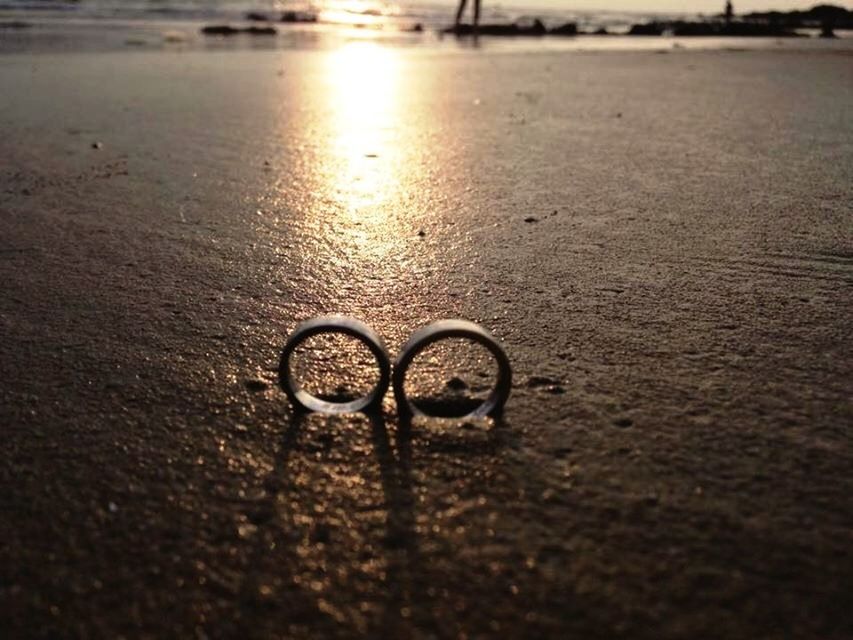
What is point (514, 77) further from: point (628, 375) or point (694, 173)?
point (628, 375)

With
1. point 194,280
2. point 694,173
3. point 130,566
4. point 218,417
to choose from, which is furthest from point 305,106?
point 130,566

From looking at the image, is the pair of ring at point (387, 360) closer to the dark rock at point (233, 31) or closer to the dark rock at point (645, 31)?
the dark rock at point (233, 31)

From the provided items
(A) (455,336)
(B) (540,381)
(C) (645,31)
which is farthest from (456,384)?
(C) (645,31)

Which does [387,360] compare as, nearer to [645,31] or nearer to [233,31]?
[233,31]

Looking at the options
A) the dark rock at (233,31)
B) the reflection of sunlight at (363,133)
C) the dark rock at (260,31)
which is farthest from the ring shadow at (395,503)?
the dark rock at (260,31)

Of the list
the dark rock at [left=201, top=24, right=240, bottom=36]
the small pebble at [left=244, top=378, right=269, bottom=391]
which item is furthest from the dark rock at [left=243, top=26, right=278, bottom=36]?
the small pebble at [left=244, top=378, right=269, bottom=391]
